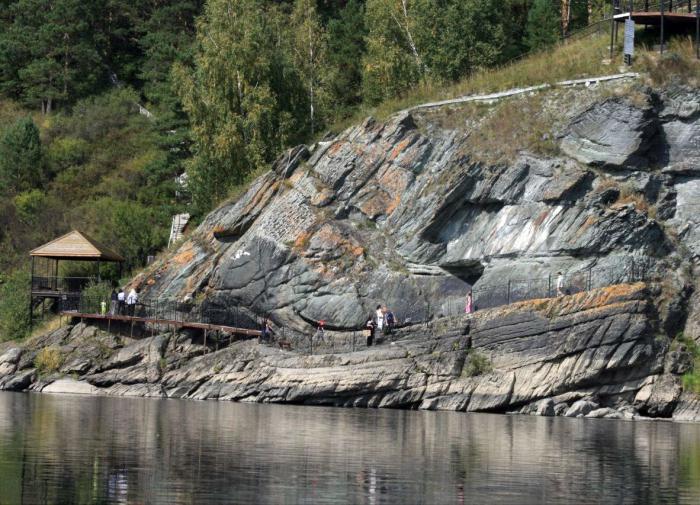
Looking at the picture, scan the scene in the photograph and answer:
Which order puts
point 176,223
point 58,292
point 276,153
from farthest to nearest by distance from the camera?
point 176,223, point 276,153, point 58,292

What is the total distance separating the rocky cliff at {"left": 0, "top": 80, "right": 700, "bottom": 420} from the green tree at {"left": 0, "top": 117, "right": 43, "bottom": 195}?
25.3m

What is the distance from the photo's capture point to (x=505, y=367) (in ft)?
150

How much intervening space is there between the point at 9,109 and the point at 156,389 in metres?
47.8

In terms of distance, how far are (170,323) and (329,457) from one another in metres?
24.3

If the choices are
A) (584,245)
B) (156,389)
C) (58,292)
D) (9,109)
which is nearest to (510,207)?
(584,245)

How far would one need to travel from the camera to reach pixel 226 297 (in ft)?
177

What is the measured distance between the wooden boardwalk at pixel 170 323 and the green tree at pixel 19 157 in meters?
25.8

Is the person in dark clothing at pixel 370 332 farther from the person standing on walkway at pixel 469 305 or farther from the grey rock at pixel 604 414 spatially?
the grey rock at pixel 604 414

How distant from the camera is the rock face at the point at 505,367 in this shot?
4516 cm

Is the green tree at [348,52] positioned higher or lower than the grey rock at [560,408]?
higher

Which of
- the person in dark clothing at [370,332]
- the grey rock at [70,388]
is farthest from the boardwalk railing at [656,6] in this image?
the grey rock at [70,388]

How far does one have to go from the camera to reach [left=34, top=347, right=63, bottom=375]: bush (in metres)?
52.7

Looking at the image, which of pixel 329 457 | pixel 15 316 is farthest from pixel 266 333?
pixel 329 457

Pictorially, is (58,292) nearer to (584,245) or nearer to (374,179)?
(374,179)
